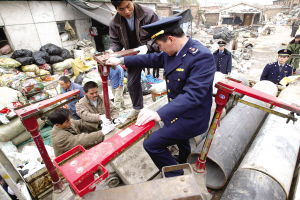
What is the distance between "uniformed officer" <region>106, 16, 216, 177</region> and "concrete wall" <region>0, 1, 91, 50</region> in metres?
8.07

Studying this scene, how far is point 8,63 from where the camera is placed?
22.5 ft

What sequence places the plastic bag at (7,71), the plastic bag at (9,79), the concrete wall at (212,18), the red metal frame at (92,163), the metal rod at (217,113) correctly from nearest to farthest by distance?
the red metal frame at (92,163), the metal rod at (217,113), the plastic bag at (9,79), the plastic bag at (7,71), the concrete wall at (212,18)

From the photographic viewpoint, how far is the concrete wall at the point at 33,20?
7.64m

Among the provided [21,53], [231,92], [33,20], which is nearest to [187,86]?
[231,92]

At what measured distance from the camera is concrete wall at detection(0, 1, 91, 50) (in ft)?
25.1

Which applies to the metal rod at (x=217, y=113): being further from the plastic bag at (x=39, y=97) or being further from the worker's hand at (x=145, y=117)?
the plastic bag at (x=39, y=97)

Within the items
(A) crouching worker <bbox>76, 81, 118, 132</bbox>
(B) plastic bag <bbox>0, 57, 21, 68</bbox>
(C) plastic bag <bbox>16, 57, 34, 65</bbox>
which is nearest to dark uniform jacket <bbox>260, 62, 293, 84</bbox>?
(A) crouching worker <bbox>76, 81, 118, 132</bbox>

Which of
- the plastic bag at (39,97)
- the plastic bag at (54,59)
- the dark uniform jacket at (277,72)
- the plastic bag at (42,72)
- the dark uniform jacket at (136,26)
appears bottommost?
the plastic bag at (39,97)

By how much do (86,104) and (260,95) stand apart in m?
2.93

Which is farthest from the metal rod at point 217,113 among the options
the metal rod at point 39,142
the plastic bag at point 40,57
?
the plastic bag at point 40,57

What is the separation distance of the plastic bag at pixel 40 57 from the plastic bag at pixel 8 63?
2.32 ft

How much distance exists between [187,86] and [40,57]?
321 inches

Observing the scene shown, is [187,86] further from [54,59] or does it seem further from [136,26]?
[54,59]

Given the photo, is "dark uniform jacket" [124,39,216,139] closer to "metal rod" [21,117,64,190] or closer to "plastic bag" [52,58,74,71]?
"metal rod" [21,117,64,190]
